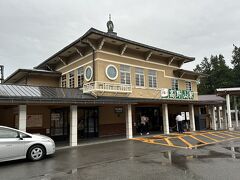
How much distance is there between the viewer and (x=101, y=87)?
1463 cm

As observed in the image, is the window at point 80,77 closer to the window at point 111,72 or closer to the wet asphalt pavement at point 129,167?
the window at point 111,72

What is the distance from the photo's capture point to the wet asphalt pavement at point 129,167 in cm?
575

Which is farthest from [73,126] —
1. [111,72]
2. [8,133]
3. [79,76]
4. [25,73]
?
[25,73]

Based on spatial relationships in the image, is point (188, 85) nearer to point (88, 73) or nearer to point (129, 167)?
point (88, 73)

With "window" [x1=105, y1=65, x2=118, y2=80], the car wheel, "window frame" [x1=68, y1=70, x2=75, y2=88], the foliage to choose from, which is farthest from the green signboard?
the foliage

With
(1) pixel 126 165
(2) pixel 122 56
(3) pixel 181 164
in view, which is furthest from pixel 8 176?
(2) pixel 122 56

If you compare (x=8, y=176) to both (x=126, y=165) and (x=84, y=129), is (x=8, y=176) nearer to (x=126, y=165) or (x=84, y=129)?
Result: (x=126, y=165)

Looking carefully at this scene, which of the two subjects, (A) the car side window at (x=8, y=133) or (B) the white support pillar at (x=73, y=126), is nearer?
(A) the car side window at (x=8, y=133)

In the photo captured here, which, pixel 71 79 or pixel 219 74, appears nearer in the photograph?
pixel 71 79

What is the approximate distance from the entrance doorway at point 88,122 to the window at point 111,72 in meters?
2.76

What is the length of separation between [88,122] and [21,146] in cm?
819

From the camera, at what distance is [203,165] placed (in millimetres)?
6645

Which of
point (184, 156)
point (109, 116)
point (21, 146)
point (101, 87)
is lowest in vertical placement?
point (184, 156)

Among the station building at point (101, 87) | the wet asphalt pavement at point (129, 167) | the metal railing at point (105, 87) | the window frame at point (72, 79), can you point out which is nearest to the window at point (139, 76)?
the station building at point (101, 87)
